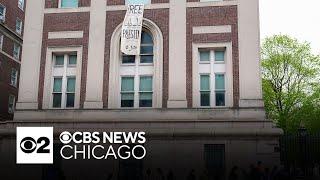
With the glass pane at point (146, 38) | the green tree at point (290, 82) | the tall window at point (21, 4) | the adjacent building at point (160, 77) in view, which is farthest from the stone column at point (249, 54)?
the tall window at point (21, 4)

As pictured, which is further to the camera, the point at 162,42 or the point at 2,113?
the point at 2,113

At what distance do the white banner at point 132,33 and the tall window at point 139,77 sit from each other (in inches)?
28.4

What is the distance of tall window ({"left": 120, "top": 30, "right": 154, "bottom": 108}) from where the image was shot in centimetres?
2364

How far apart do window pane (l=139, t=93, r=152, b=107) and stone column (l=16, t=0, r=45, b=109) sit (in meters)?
5.92

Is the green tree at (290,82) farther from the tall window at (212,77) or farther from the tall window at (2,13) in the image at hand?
the tall window at (2,13)

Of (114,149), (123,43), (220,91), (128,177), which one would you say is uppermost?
(123,43)

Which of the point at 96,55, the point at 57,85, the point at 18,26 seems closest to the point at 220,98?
the point at 96,55

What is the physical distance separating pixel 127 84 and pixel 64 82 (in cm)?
363

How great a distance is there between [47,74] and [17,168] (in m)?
5.42

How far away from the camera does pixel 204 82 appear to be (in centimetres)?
2336

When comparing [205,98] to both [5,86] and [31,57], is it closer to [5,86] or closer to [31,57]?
[31,57]

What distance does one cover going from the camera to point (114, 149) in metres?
22.7

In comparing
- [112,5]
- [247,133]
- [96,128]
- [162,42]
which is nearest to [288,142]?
[247,133]

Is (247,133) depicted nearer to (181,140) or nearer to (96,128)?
(181,140)
